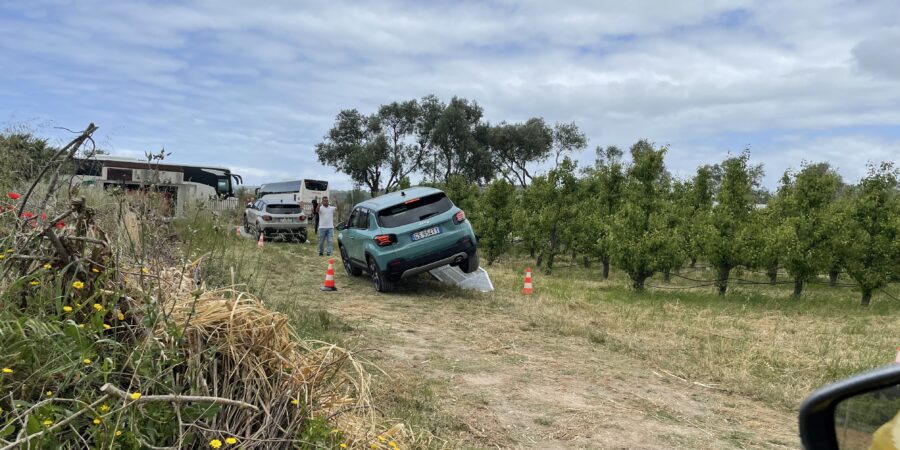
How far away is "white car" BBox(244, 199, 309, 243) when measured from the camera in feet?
75.3

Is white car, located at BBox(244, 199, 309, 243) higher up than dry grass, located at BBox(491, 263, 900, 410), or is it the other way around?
white car, located at BBox(244, 199, 309, 243)

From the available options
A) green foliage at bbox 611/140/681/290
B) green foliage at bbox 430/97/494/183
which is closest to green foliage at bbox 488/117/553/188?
green foliage at bbox 430/97/494/183

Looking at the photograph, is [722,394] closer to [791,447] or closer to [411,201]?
[791,447]

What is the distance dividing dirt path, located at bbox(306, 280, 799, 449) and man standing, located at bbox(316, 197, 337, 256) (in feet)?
32.0

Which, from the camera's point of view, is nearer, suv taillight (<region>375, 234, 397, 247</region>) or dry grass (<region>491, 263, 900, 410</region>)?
dry grass (<region>491, 263, 900, 410</region>)

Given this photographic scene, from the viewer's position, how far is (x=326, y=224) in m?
18.3

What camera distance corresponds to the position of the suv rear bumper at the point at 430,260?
36.1 feet

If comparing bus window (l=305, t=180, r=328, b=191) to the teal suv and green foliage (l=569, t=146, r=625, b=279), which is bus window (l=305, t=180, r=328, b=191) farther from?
the teal suv

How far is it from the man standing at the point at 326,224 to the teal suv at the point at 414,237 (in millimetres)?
6642

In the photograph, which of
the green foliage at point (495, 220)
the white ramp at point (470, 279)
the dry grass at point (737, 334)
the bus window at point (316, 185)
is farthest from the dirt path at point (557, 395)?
the bus window at point (316, 185)

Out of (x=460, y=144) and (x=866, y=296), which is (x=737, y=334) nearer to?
(x=866, y=296)

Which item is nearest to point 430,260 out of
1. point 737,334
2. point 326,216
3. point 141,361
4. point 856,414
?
point 737,334

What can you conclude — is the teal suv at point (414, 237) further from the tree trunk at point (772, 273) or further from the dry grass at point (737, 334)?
the tree trunk at point (772, 273)

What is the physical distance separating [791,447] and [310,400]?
3.44 m
